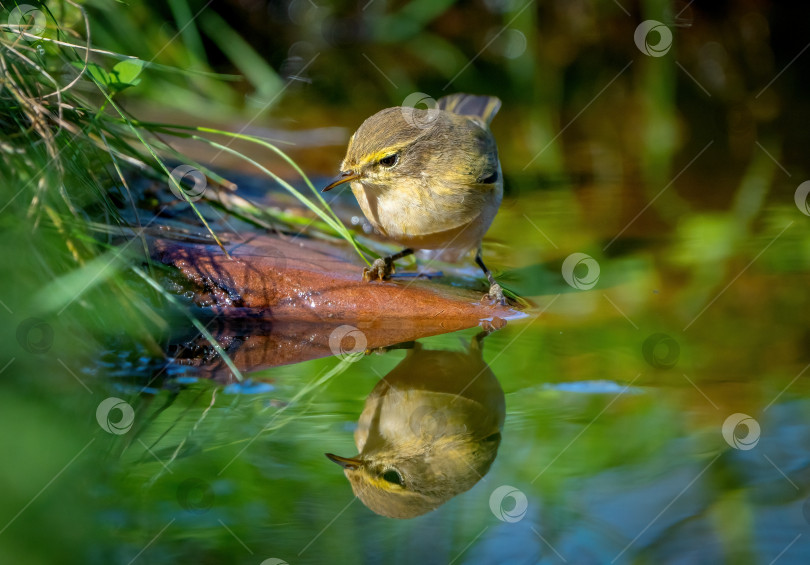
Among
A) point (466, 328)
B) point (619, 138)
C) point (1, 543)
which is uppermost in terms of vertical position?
point (619, 138)

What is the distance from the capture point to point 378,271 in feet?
14.0

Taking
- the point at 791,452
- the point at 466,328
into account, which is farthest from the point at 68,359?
the point at 791,452

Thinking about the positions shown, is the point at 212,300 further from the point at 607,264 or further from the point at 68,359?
the point at 607,264

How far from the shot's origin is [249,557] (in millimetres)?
2258

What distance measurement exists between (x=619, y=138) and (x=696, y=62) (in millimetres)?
1877

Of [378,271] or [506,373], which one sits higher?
[378,271]

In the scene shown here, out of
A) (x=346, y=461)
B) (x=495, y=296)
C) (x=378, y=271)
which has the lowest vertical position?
(x=346, y=461)

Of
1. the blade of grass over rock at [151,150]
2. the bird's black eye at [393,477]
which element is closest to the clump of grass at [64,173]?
the blade of grass over rock at [151,150]

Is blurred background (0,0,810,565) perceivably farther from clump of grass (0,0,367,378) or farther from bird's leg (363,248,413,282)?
bird's leg (363,248,413,282)

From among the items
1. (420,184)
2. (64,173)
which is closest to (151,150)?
(64,173)

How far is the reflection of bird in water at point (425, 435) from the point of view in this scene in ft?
8.67

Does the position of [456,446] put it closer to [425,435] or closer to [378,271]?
[425,435]

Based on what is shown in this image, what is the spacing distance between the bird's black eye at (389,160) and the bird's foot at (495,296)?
2.52ft

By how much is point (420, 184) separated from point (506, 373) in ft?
4.06
